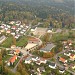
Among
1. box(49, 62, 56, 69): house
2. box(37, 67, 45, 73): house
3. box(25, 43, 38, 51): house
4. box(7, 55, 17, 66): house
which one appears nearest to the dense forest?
box(25, 43, 38, 51): house

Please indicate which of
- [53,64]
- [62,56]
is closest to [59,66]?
[53,64]

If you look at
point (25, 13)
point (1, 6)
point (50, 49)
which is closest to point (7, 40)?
point (50, 49)

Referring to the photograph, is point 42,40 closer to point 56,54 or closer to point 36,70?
point 56,54

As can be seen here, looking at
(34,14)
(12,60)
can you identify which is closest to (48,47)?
(12,60)

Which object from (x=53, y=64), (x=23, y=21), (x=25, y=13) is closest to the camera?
(x=53, y=64)

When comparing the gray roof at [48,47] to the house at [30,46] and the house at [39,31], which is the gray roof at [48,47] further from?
the house at [39,31]

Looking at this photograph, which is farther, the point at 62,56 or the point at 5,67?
the point at 62,56

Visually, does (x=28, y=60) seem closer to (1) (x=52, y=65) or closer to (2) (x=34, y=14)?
(1) (x=52, y=65)

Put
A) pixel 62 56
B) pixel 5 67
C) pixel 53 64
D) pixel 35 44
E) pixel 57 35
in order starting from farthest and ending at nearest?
pixel 57 35 < pixel 35 44 < pixel 62 56 < pixel 53 64 < pixel 5 67
